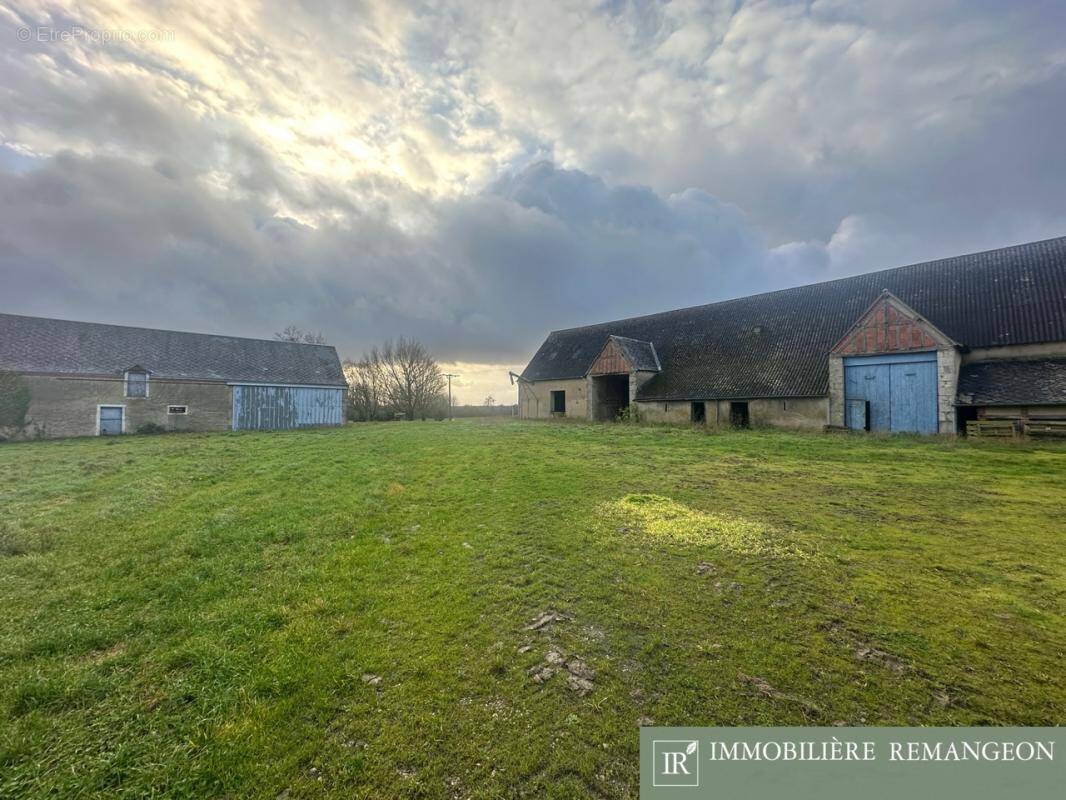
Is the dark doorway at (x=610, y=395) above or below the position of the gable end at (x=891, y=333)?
below

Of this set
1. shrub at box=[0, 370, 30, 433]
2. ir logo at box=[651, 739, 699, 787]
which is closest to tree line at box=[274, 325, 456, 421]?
shrub at box=[0, 370, 30, 433]

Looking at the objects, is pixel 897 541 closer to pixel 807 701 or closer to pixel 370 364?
pixel 807 701

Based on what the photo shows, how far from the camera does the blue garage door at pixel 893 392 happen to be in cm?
1750

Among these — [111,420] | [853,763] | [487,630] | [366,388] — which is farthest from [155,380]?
→ [853,763]

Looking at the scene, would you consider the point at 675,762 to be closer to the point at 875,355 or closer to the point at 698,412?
the point at 875,355

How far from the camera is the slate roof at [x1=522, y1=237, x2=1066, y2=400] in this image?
18.0 metres

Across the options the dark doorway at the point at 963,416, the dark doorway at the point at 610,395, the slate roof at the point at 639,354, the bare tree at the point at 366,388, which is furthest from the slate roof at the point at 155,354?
the dark doorway at the point at 963,416

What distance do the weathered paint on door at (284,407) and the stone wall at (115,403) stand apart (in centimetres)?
90

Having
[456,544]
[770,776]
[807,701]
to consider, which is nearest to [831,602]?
[807,701]

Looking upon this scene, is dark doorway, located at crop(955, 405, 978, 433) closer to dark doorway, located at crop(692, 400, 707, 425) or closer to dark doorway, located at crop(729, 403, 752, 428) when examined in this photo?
dark doorway, located at crop(729, 403, 752, 428)

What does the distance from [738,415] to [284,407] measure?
100 feet

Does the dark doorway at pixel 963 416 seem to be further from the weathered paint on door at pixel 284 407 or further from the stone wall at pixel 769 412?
the weathered paint on door at pixel 284 407

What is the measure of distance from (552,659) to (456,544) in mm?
2881

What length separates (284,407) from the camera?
100ft
